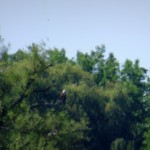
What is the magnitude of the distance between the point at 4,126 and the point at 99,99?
2148cm

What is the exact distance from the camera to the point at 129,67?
52.8 meters

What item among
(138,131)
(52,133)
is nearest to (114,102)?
(138,131)

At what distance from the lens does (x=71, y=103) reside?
3609 cm

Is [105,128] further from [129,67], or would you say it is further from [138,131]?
[129,67]

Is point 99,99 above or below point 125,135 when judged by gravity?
above

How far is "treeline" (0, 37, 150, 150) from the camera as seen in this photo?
1877 cm

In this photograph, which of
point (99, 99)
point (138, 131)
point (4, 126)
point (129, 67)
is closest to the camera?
point (4, 126)

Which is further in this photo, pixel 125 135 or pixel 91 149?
pixel 125 135

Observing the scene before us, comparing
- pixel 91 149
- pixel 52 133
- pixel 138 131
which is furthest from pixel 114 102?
pixel 52 133

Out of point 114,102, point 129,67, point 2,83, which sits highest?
point 129,67

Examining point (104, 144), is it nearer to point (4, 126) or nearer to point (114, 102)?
point (114, 102)

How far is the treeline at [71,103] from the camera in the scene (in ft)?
61.6

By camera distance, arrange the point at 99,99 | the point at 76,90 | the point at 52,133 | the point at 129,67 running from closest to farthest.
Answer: the point at 52,133 < the point at 76,90 < the point at 99,99 < the point at 129,67

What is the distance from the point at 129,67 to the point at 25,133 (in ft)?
115
